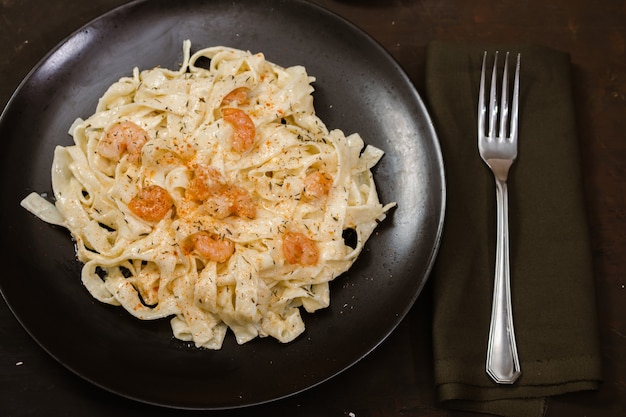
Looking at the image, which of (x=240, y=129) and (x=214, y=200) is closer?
(x=214, y=200)

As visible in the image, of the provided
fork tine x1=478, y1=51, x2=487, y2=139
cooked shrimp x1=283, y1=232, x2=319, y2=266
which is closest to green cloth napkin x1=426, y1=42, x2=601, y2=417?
fork tine x1=478, y1=51, x2=487, y2=139

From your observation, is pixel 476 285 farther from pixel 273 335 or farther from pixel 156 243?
pixel 156 243

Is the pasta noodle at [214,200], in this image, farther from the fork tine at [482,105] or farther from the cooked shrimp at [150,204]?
the fork tine at [482,105]

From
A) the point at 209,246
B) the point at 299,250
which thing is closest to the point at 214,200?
the point at 209,246

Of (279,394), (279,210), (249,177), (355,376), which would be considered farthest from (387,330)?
(249,177)

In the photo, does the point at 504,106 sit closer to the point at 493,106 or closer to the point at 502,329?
the point at 493,106

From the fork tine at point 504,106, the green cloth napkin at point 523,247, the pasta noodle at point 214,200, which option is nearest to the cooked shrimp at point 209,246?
the pasta noodle at point 214,200
